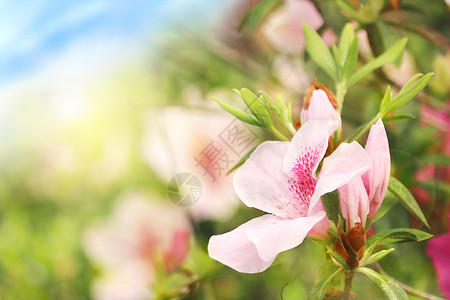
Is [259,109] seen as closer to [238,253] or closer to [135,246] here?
→ [238,253]

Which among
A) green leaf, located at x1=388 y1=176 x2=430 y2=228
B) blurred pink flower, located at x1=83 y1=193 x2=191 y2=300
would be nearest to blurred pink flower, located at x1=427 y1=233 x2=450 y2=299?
green leaf, located at x1=388 y1=176 x2=430 y2=228

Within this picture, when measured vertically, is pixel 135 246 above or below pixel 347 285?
above

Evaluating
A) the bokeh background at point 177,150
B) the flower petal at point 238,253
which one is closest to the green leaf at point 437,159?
the bokeh background at point 177,150

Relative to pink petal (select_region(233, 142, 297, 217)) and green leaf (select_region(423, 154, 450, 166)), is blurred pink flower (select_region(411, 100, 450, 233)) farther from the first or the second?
pink petal (select_region(233, 142, 297, 217))

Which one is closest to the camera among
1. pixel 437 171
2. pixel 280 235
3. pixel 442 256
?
pixel 280 235

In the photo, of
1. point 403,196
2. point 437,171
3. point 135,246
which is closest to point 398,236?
point 403,196

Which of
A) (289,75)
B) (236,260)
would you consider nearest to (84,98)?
(289,75)

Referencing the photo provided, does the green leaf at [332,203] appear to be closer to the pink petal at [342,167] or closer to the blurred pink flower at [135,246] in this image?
the pink petal at [342,167]
